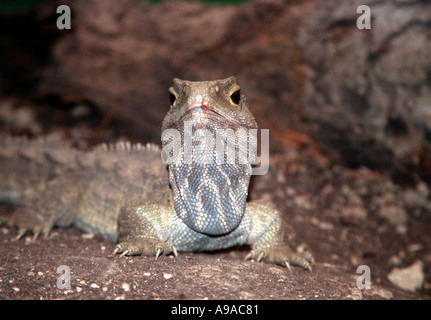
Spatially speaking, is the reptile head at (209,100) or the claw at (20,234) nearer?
the reptile head at (209,100)

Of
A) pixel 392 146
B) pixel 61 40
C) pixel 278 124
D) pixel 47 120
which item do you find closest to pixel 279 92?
pixel 278 124

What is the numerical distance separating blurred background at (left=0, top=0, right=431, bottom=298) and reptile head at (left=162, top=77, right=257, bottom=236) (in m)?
2.05

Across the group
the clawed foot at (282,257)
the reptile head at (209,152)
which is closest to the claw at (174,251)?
the reptile head at (209,152)

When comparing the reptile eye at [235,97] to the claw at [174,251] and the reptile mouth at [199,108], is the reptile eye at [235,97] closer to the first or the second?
the reptile mouth at [199,108]

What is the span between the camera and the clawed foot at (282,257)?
13.5 ft

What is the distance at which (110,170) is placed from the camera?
16.4 ft

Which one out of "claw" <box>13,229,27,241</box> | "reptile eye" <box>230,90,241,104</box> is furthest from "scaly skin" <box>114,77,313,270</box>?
"claw" <box>13,229,27,241</box>

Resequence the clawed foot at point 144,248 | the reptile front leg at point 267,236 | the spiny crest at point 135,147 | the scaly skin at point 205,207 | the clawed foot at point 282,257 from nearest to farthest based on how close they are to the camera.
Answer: the scaly skin at point 205,207, the clawed foot at point 144,248, the clawed foot at point 282,257, the reptile front leg at point 267,236, the spiny crest at point 135,147

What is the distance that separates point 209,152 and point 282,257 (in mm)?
1381

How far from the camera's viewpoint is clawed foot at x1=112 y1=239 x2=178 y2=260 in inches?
150

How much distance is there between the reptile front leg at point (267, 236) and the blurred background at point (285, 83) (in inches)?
46.7

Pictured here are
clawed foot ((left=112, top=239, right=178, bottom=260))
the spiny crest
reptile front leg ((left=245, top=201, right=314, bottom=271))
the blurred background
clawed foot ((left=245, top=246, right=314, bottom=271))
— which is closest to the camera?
clawed foot ((left=112, top=239, right=178, bottom=260))

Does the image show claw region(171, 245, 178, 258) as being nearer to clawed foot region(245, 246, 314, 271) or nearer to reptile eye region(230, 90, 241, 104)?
clawed foot region(245, 246, 314, 271)

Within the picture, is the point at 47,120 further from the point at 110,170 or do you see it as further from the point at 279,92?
the point at 279,92
